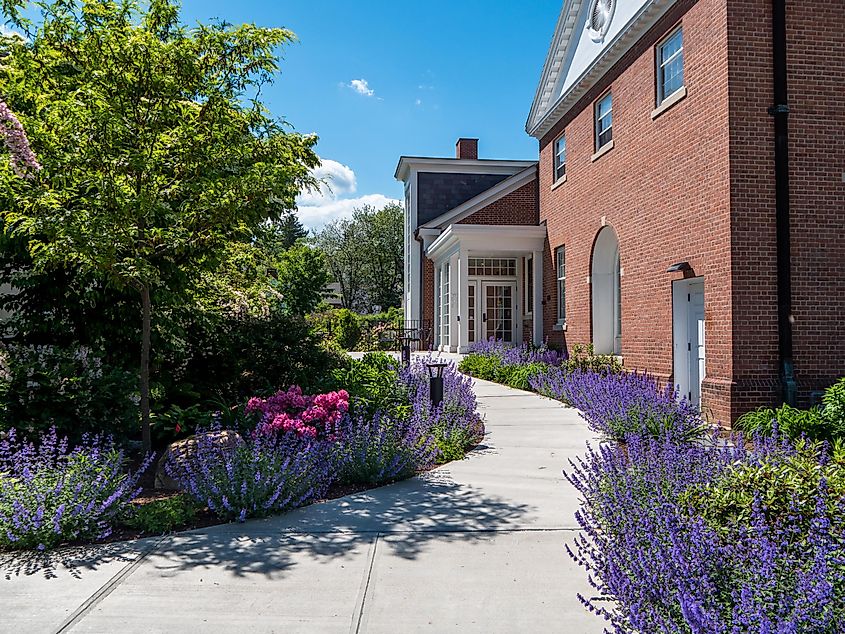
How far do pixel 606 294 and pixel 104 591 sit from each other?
12.5 meters

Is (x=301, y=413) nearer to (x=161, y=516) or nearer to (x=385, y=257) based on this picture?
(x=161, y=516)

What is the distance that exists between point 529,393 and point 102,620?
1003 cm

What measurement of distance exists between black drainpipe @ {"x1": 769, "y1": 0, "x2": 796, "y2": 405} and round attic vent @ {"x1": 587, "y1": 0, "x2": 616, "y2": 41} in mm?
4471

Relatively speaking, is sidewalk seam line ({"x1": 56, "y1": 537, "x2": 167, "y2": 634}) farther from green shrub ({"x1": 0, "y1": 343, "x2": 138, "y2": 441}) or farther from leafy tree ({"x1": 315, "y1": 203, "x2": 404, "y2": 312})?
leafy tree ({"x1": 315, "y1": 203, "x2": 404, "y2": 312})

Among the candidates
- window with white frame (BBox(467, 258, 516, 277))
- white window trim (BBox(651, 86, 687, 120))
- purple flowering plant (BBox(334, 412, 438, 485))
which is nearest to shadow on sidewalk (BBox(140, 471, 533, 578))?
purple flowering plant (BBox(334, 412, 438, 485))

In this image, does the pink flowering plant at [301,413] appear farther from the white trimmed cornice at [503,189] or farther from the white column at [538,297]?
the white trimmed cornice at [503,189]

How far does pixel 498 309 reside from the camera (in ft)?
66.8

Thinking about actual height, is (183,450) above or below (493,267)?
below

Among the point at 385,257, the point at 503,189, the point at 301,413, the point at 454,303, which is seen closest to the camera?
the point at 301,413

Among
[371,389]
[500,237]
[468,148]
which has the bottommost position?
[371,389]

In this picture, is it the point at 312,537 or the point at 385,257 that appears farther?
the point at 385,257

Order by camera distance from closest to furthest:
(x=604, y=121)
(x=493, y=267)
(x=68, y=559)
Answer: (x=68, y=559)
(x=604, y=121)
(x=493, y=267)

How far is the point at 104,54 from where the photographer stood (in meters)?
5.61

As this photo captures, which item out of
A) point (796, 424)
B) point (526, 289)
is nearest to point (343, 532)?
point (796, 424)
